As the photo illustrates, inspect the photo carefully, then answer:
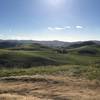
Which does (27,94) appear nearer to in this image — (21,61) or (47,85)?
(47,85)

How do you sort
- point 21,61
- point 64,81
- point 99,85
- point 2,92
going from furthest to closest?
point 21,61 → point 64,81 → point 99,85 → point 2,92

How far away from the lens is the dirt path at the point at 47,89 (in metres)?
9.91

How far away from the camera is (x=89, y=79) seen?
13.4 meters

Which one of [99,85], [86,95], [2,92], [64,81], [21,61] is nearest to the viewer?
[86,95]

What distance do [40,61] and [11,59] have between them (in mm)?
7511

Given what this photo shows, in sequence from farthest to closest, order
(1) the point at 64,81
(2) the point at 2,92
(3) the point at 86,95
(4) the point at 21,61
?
1. (4) the point at 21,61
2. (1) the point at 64,81
3. (2) the point at 2,92
4. (3) the point at 86,95

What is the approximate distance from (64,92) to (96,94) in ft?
4.92

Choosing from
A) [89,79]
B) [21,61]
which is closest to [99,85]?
[89,79]

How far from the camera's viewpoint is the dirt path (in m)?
9.91

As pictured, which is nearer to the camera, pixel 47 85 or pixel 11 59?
pixel 47 85

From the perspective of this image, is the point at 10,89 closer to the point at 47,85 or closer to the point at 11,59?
the point at 47,85

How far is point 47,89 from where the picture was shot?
11367mm

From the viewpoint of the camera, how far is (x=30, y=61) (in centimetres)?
5622

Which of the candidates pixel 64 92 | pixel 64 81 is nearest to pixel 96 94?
pixel 64 92
